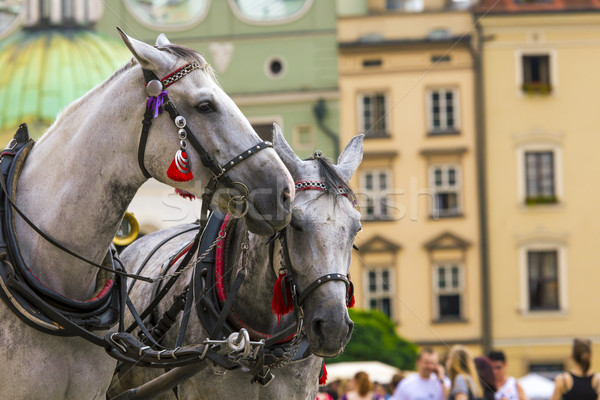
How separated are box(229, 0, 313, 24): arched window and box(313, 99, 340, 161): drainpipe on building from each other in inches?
168

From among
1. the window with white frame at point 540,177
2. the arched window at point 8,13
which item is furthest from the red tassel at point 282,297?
the arched window at point 8,13

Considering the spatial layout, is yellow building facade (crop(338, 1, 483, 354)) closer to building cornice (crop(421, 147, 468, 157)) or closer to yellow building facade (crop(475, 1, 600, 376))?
building cornice (crop(421, 147, 468, 157))

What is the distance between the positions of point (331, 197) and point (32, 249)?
5.28ft

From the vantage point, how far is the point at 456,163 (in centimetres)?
3688

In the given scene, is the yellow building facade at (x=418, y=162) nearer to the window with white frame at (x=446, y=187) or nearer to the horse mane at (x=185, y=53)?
the window with white frame at (x=446, y=187)

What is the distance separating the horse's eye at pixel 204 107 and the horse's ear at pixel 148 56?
24cm

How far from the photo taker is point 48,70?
132 ft

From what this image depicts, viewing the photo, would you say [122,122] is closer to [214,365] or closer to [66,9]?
[214,365]

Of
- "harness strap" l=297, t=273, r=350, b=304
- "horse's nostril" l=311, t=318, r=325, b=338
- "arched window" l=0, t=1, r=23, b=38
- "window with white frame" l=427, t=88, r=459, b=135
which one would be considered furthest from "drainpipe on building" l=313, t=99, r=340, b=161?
"horse's nostril" l=311, t=318, r=325, b=338

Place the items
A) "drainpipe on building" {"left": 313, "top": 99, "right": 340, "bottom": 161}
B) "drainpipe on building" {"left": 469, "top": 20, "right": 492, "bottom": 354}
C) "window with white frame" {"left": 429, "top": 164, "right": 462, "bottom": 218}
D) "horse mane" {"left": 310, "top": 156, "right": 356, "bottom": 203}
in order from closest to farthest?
1. "horse mane" {"left": 310, "top": 156, "right": 356, "bottom": 203}
2. "drainpipe on building" {"left": 469, "top": 20, "right": 492, "bottom": 354}
3. "window with white frame" {"left": 429, "top": 164, "right": 462, "bottom": 218}
4. "drainpipe on building" {"left": 313, "top": 99, "right": 340, "bottom": 161}

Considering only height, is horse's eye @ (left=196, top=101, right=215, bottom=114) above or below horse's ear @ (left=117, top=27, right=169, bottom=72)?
below

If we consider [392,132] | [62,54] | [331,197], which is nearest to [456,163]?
[392,132]

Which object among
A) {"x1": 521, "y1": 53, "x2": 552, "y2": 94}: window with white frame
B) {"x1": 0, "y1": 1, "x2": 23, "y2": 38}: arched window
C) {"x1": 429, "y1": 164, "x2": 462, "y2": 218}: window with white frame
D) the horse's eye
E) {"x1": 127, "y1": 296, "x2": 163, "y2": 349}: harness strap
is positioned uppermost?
{"x1": 0, "y1": 1, "x2": 23, "y2": 38}: arched window

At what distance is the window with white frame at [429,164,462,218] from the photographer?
36.8 m
